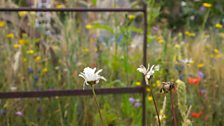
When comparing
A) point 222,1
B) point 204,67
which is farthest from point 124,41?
point 222,1

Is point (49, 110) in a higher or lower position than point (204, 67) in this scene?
lower

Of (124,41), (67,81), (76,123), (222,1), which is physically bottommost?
(76,123)

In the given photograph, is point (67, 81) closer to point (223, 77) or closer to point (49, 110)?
point (49, 110)

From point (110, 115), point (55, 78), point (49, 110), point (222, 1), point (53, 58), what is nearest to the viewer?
point (110, 115)

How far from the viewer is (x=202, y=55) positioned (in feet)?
13.0

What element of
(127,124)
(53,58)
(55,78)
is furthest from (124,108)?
(53,58)

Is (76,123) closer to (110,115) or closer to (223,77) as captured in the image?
(110,115)

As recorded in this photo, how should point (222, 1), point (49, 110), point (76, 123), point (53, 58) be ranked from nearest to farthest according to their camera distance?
point (76, 123), point (49, 110), point (53, 58), point (222, 1)

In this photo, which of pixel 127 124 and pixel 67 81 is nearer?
pixel 127 124

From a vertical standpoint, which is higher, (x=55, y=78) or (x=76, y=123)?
(x=55, y=78)

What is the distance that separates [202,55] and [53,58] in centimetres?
115

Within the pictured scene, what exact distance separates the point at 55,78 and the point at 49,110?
1.17 ft

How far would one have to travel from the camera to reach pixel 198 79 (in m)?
3.45

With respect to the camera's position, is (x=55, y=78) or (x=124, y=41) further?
(x=55, y=78)
